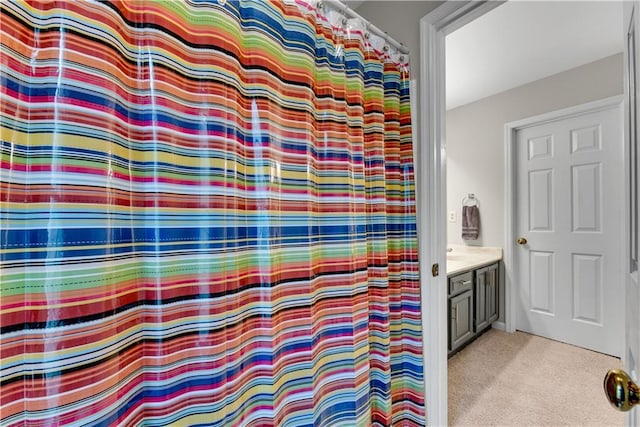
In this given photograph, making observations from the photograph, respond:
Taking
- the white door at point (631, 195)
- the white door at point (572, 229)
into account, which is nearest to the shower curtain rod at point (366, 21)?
the white door at point (631, 195)

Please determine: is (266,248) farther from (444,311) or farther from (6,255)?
(444,311)

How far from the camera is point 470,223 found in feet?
10.3

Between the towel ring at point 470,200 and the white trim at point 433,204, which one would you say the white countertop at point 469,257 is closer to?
the towel ring at point 470,200

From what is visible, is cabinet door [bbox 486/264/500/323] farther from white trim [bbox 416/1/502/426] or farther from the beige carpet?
white trim [bbox 416/1/502/426]

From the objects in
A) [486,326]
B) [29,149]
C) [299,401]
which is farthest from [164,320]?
[486,326]

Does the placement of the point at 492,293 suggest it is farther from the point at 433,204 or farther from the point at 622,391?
the point at 622,391

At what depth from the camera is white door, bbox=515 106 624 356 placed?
2305 millimetres

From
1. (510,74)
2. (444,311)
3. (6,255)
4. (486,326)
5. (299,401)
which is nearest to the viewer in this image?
(6,255)

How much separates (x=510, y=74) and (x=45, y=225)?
3.28 m

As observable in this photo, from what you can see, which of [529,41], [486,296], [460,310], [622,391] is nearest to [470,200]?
[486,296]

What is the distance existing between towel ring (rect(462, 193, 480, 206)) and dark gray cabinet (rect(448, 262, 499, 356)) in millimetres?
684

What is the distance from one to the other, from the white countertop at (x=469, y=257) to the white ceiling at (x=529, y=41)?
65.5 inches

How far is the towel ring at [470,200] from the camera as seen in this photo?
315cm

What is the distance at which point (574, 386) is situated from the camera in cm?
195
